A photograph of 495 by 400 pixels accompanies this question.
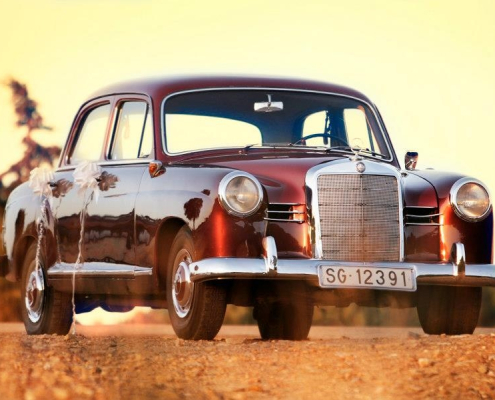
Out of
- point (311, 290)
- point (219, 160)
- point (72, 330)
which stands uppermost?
point (219, 160)

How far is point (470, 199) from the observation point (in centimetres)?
962

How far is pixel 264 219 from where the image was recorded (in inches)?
352

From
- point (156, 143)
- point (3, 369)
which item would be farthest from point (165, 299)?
point (3, 369)

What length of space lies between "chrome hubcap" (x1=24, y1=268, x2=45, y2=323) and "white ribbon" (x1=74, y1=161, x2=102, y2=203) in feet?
3.43

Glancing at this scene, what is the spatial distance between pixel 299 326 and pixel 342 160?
2079 millimetres

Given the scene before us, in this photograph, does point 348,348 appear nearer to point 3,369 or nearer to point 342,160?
point 342,160

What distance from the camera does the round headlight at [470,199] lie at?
955 cm

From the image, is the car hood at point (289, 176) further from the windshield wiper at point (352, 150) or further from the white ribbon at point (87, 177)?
the white ribbon at point (87, 177)

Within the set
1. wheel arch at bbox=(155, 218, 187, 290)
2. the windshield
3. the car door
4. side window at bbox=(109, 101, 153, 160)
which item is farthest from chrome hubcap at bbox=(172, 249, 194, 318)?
side window at bbox=(109, 101, 153, 160)

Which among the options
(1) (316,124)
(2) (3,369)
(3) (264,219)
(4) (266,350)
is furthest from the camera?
(1) (316,124)

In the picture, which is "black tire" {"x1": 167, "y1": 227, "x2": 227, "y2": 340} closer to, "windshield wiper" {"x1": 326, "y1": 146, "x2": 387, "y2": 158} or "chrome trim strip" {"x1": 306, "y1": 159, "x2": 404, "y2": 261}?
"chrome trim strip" {"x1": 306, "y1": 159, "x2": 404, "y2": 261}

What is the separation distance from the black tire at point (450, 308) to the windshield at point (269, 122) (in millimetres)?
1363

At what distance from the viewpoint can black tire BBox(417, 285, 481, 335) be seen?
9.81 m

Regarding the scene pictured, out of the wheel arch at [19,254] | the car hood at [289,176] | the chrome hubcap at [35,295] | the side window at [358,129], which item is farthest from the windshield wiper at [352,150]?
the wheel arch at [19,254]
